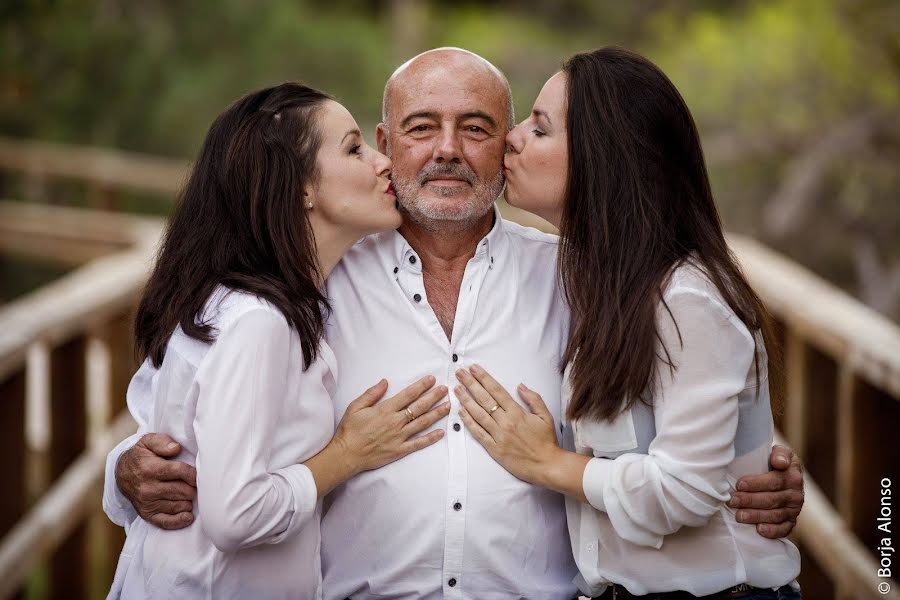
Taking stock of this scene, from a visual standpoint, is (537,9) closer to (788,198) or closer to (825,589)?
(788,198)

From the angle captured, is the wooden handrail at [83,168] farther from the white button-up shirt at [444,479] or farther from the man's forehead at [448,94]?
the white button-up shirt at [444,479]

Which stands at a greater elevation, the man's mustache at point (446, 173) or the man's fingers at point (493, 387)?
the man's mustache at point (446, 173)

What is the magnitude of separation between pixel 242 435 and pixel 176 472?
24 cm

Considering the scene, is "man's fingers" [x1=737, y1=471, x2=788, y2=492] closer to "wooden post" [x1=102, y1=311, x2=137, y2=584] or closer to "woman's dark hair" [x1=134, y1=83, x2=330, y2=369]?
"woman's dark hair" [x1=134, y1=83, x2=330, y2=369]

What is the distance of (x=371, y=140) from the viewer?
36.8ft

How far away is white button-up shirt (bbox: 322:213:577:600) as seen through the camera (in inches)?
88.9

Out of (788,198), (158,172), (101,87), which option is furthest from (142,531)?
(101,87)

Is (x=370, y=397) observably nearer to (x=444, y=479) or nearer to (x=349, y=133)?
(x=444, y=479)

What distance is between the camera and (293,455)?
2082 millimetres

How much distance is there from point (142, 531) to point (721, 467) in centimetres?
107

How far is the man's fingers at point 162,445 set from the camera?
6.91 feet

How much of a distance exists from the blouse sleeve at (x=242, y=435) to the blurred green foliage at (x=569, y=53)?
571 cm

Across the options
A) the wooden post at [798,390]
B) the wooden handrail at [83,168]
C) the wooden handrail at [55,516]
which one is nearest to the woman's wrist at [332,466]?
the wooden handrail at [55,516]

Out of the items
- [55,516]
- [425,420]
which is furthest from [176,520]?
[55,516]
